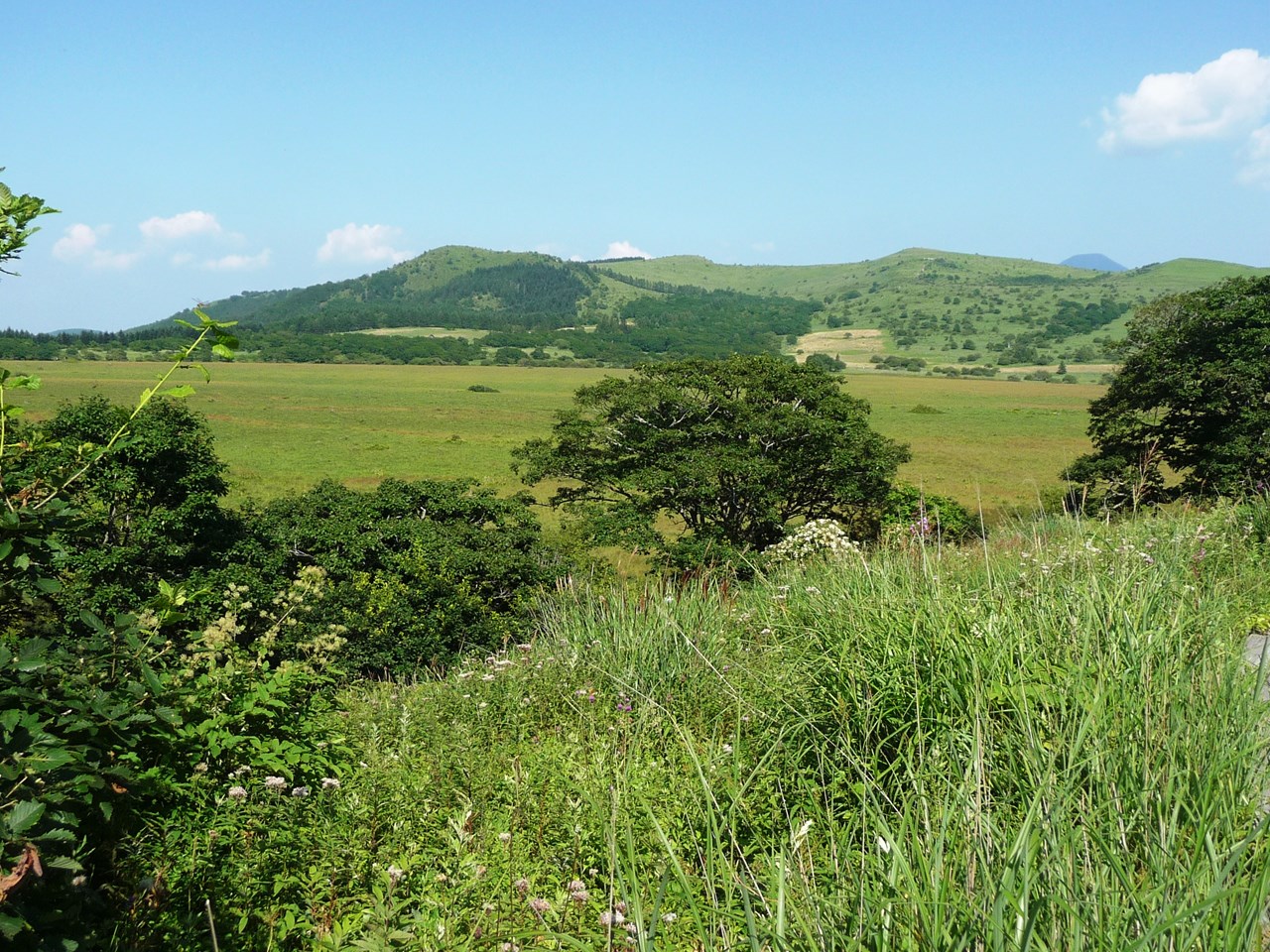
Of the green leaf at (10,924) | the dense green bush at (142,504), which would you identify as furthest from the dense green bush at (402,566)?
the green leaf at (10,924)

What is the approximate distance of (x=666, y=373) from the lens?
24.1 metres

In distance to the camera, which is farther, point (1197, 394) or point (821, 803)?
point (1197, 394)

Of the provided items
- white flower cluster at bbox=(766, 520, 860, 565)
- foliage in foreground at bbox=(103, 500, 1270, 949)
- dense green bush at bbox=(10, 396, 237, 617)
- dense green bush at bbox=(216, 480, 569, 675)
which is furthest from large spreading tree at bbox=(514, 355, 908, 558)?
foliage in foreground at bbox=(103, 500, 1270, 949)

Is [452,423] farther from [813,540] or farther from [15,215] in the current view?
[15,215]

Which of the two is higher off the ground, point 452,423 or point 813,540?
point 813,540

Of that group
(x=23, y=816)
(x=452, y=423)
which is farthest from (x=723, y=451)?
(x=452, y=423)

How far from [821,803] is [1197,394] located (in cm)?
2599

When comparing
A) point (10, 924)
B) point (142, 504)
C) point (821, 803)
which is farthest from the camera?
point (142, 504)

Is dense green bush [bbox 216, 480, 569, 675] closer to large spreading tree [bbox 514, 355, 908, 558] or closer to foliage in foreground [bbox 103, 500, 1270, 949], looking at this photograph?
large spreading tree [bbox 514, 355, 908, 558]

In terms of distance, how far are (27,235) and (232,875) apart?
2.26m

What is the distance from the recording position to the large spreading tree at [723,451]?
2222 cm

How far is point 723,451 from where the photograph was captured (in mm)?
22328

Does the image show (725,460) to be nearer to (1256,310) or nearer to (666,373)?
(666,373)

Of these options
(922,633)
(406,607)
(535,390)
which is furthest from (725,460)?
(535,390)
